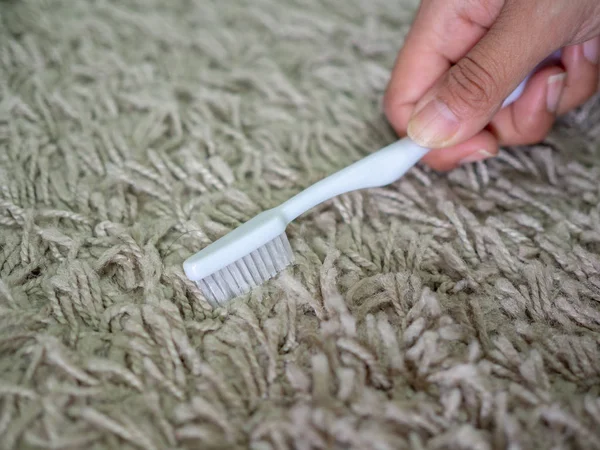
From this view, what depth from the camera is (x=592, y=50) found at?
0.55m

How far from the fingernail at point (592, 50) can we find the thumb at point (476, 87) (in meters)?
0.10

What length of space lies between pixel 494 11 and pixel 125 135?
383 mm

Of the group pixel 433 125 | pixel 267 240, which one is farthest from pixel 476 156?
pixel 267 240

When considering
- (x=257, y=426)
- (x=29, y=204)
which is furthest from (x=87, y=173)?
(x=257, y=426)

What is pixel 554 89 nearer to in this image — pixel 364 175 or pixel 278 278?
pixel 364 175

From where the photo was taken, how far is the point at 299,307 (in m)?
0.45

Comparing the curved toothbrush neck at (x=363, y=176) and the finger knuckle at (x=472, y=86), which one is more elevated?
the finger knuckle at (x=472, y=86)

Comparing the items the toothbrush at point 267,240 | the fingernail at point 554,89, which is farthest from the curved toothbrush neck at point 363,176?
the fingernail at point 554,89

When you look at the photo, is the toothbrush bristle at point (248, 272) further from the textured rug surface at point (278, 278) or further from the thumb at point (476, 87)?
the thumb at point (476, 87)

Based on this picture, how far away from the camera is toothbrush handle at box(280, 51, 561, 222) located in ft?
1.57

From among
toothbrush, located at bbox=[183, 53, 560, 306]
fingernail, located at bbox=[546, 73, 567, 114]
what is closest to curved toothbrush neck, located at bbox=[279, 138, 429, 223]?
toothbrush, located at bbox=[183, 53, 560, 306]

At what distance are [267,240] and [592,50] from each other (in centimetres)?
38

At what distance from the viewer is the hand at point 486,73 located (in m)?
0.47

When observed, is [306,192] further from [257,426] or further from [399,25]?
[399,25]
